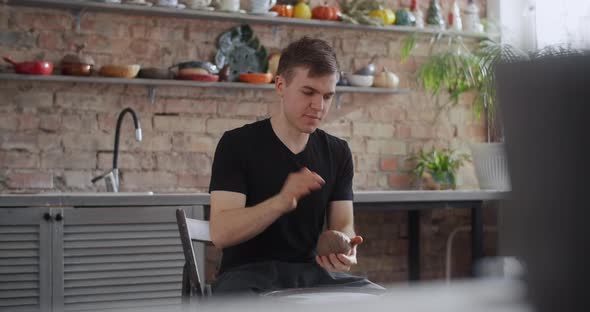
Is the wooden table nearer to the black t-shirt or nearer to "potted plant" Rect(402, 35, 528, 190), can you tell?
"potted plant" Rect(402, 35, 528, 190)

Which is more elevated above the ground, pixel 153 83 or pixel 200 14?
pixel 200 14

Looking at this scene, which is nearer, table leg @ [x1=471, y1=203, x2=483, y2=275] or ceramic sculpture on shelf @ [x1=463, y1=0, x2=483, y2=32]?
table leg @ [x1=471, y1=203, x2=483, y2=275]

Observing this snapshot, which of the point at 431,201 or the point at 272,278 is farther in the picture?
the point at 431,201

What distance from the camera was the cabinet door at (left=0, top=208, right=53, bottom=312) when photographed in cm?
279

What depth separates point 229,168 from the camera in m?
1.96

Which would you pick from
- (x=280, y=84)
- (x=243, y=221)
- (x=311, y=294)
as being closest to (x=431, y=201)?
(x=280, y=84)

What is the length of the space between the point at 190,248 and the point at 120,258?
1.25 m

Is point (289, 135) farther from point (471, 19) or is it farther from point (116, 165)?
point (471, 19)

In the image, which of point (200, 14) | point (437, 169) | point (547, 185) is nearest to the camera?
point (547, 185)

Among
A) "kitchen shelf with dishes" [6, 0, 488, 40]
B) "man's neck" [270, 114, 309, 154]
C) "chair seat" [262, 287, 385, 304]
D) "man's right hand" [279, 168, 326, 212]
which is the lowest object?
"chair seat" [262, 287, 385, 304]

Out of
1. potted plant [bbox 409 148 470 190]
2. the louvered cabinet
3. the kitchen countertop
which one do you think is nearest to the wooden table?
the kitchen countertop

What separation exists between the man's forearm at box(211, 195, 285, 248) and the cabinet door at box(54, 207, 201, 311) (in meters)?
1.13

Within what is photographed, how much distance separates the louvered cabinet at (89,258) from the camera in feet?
9.21

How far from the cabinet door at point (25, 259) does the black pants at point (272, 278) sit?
1.19 meters
